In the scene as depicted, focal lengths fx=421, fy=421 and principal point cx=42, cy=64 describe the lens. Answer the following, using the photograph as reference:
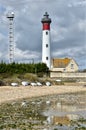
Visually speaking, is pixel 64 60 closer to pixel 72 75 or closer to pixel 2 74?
pixel 72 75

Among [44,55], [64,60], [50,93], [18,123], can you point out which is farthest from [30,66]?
[18,123]

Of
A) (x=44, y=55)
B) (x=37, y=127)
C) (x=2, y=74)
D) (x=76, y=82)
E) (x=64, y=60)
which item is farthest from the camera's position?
(x=64, y=60)

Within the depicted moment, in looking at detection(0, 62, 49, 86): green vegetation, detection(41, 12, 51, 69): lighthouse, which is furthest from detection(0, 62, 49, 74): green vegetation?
detection(41, 12, 51, 69): lighthouse

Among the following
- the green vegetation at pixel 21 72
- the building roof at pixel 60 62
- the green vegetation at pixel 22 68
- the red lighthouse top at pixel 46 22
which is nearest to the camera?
the green vegetation at pixel 21 72

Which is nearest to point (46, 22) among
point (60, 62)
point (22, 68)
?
point (60, 62)

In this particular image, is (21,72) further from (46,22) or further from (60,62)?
(60,62)

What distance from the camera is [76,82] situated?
67.2 m

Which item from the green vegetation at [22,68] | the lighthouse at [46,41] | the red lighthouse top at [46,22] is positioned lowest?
the green vegetation at [22,68]

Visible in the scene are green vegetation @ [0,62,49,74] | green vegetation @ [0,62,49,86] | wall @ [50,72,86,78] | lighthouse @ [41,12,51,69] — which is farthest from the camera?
lighthouse @ [41,12,51,69]

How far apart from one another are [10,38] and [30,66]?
9.59m

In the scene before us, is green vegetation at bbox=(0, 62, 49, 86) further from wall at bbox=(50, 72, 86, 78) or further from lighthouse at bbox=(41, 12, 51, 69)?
lighthouse at bbox=(41, 12, 51, 69)

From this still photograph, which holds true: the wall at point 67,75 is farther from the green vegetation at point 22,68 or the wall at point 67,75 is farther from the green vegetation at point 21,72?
the green vegetation at point 22,68

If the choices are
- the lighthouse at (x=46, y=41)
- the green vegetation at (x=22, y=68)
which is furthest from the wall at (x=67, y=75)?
the lighthouse at (x=46, y=41)

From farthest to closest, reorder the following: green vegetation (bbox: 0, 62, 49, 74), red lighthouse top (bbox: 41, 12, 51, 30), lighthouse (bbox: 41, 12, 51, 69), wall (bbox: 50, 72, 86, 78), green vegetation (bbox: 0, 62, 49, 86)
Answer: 1. red lighthouse top (bbox: 41, 12, 51, 30)
2. lighthouse (bbox: 41, 12, 51, 69)
3. wall (bbox: 50, 72, 86, 78)
4. green vegetation (bbox: 0, 62, 49, 74)
5. green vegetation (bbox: 0, 62, 49, 86)
